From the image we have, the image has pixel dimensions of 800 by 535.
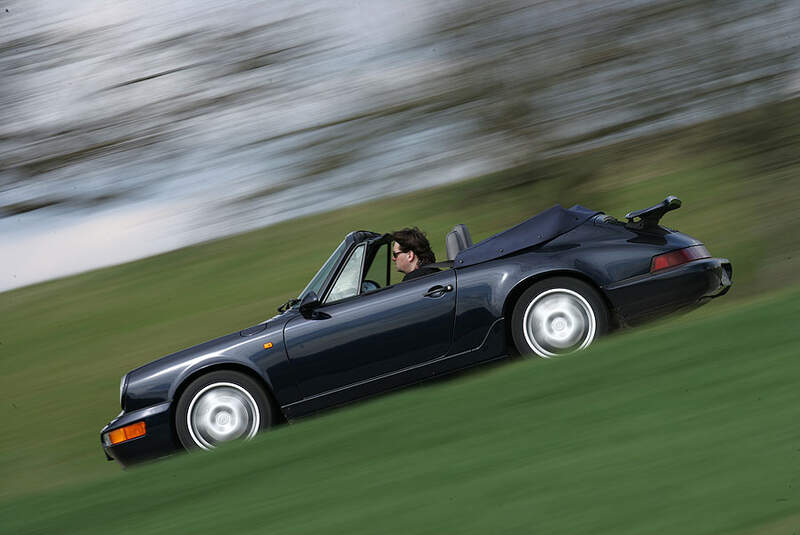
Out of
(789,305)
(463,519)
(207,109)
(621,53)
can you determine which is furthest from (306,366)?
(621,53)

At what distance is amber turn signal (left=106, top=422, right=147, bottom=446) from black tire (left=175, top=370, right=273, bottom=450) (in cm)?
25

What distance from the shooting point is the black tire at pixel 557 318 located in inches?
241

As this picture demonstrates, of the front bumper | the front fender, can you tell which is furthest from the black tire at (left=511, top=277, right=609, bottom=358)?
the front bumper

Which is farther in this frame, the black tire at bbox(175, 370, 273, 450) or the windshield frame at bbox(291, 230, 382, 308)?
the windshield frame at bbox(291, 230, 382, 308)

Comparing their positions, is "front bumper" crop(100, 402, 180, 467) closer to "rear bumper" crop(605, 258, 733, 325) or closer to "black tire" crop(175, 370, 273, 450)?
"black tire" crop(175, 370, 273, 450)

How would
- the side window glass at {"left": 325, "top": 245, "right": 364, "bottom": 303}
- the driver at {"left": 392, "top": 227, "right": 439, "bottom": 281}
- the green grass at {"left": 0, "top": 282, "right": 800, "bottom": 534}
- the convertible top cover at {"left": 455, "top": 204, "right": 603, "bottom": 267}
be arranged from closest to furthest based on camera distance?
the green grass at {"left": 0, "top": 282, "right": 800, "bottom": 534}, the convertible top cover at {"left": 455, "top": 204, "right": 603, "bottom": 267}, the side window glass at {"left": 325, "top": 245, "right": 364, "bottom": 303}, the driver at {"left": 392, "top": 227, "right": 439, "bottom": 281}

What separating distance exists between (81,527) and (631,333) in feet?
11.3

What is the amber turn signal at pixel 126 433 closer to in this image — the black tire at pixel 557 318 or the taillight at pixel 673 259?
the black tire at pixel 557 318

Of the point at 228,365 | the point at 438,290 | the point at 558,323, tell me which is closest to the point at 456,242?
the point at 438,290

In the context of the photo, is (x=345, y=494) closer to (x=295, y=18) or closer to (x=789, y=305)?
(x=789, y=305)

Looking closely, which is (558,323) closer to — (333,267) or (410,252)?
(410,252)

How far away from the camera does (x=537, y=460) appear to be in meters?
4.26

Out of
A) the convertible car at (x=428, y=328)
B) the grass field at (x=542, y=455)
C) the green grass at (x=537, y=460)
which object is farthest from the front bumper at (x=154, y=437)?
the green grass at (x=537, y=460)

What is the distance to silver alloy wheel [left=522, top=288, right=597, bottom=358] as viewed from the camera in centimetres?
613
